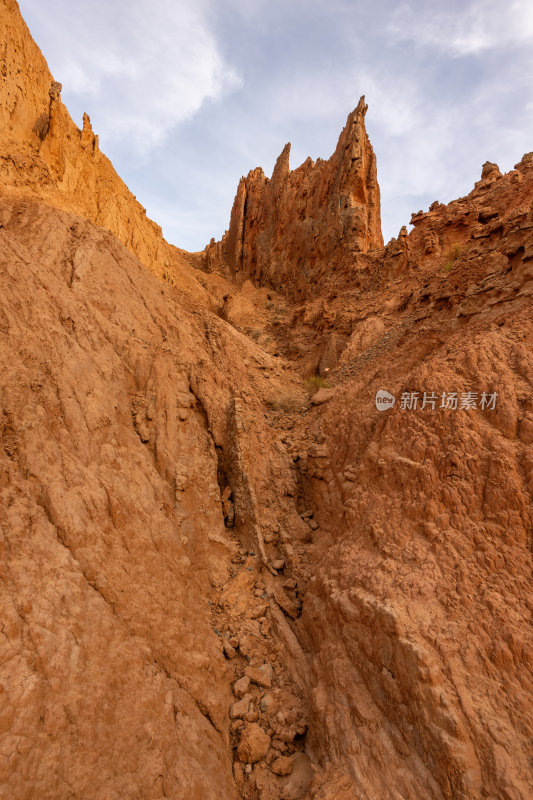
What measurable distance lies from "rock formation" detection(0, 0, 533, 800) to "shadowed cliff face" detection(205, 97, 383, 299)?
9946 mm

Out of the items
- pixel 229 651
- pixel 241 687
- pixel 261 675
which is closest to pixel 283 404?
pixel 229 651

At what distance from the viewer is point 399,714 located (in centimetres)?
411

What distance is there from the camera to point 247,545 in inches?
291

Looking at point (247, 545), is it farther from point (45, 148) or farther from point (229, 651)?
point (45, 148)

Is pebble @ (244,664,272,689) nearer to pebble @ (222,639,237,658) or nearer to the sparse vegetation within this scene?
pebble @ (222,639,237,658)

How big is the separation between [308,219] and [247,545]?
19987 millimetres

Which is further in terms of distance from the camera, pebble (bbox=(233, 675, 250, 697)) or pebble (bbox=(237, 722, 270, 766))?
pebble (bbox=(233, 675, 250, 697))

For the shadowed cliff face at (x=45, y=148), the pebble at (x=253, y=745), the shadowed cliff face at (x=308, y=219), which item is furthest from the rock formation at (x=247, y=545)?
the shadowed cliff face at (x=308, y=219)

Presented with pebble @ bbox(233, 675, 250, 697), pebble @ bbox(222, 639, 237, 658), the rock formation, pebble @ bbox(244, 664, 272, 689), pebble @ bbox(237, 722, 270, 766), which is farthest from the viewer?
pebble @ bbox(222, 639, 237, 658)

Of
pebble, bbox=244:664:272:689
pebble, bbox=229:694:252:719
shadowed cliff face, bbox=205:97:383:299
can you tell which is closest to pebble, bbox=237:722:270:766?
pebble, bbox=229:694:252:719

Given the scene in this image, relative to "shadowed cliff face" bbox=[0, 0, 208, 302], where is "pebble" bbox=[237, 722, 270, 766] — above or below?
below

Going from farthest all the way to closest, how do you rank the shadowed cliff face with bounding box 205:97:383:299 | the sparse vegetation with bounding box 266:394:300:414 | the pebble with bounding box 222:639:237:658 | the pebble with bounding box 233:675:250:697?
the shadowed cliff face with bounding box 205:97:383:299 < the sparse vegetation with bounding box 266:394:300:414 < the pebble with bounding box 222:639:237:658 < the pebble with bounding box 233:675:250:697

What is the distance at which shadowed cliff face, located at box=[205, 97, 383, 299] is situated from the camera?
19781 millimetres

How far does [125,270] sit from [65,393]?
17.1 feet
